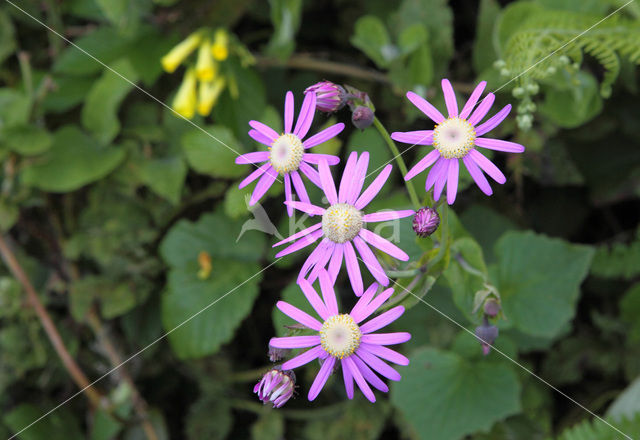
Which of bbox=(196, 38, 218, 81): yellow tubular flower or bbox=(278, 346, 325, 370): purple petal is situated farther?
bbox=(196, 38, 218, 81): yellow tubular flower

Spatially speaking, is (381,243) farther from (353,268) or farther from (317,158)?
(317,158)

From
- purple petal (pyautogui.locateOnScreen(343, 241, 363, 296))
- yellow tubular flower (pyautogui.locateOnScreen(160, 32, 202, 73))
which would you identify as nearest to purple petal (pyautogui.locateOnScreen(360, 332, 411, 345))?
purple petal (pyautogui.locateOnScreen(343, 241, 363, 296))

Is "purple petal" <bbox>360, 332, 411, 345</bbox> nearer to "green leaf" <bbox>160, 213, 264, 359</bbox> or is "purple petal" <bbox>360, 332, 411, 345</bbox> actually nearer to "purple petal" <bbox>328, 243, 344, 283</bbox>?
"purple petal" <bbox>328, 243, 344, 283</bbox>

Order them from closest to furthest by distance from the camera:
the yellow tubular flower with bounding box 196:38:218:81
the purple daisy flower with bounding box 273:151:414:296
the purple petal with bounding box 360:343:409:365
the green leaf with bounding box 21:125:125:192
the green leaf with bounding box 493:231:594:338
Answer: the purple petal with bounding box 360:343:409:365
the purple daisy flower with bounding box 273:151:414:296
the green leaf with bounding box 493:231:594:338
the yellow tubular flower with bounding box 196:38:218:81
the green leaf with bounding box 21:125:125:192

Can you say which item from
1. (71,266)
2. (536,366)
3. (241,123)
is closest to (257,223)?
(241,123)

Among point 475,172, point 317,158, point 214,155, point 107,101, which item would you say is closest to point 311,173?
point 317,158
